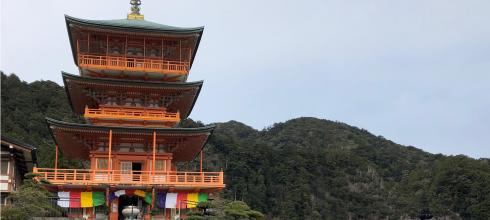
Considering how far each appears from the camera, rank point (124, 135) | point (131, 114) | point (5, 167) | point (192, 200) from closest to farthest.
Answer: point (5, 167) → point (192, 200) → point (124, 135) → point (131, 114)

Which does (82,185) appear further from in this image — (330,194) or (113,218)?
(330,194)

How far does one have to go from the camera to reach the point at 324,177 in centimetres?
12888

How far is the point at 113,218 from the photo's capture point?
3359 cm

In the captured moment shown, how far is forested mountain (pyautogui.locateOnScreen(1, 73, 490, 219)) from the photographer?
9506 centimetres

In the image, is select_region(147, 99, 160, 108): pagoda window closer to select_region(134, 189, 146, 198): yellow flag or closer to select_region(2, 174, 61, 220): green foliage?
select_region(134, 189, 146, 198): yellow flag

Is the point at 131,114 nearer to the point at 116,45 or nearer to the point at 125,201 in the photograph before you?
the point at 116,45

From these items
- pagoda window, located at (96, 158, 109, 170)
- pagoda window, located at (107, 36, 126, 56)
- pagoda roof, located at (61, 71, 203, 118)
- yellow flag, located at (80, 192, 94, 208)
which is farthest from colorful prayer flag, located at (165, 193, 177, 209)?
pagoda window, located at (107, 36, 126, 56)

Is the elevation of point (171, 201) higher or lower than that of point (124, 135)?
lower

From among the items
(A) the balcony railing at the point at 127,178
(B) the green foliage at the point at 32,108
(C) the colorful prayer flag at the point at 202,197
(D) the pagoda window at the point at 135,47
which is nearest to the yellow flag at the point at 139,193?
(A) the balcony railing at the point at 127,178

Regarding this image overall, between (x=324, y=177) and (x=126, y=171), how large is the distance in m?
97.6

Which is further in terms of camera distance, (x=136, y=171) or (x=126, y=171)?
(x=126, y=171)

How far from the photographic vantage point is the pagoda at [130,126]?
33000 millimetres

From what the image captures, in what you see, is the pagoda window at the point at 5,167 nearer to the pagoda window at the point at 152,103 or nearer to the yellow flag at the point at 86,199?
the yellow flag at the point at 86,199

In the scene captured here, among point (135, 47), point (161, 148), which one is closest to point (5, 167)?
point (161, 148)
